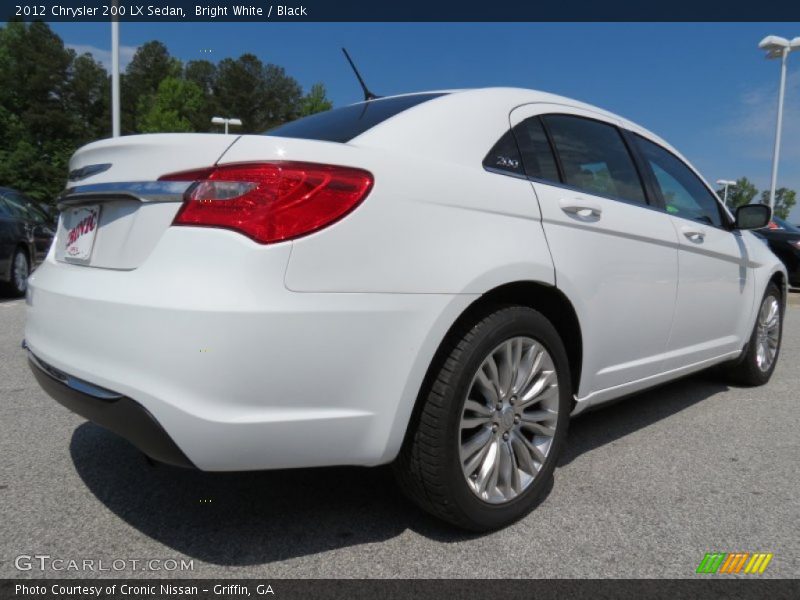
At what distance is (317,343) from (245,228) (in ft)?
1.15

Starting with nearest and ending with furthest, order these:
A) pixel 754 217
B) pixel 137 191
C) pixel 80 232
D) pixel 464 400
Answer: pixel 137 191
pixel 464 400
pixel 80 232
pixel 754 217

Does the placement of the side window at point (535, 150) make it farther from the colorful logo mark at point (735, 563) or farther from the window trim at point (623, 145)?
the colorful logo mark at point (735, 563)

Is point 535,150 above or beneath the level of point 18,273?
above

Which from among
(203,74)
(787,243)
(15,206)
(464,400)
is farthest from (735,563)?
(203,74)

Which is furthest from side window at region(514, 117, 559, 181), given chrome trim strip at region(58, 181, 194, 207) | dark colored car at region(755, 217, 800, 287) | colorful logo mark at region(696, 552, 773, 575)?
dark colored car at region(755, 217, 800, 287)

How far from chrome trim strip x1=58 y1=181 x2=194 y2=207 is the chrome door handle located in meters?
2.42

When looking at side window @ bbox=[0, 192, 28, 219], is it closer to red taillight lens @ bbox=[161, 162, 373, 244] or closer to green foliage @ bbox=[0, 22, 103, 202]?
red taillight lens @ bbox=[161, 162, 373, 244]

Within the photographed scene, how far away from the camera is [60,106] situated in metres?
41.1

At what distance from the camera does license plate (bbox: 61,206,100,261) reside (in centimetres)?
199

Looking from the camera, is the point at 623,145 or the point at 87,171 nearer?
the point at 87,171

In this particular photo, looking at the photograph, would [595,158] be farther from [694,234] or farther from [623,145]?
[694,234]

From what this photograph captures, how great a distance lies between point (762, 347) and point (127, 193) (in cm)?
418

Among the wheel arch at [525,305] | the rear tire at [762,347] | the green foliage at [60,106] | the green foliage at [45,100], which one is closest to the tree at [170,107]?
the green foliage at [60,106]

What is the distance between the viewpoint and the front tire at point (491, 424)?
191 centimetres
